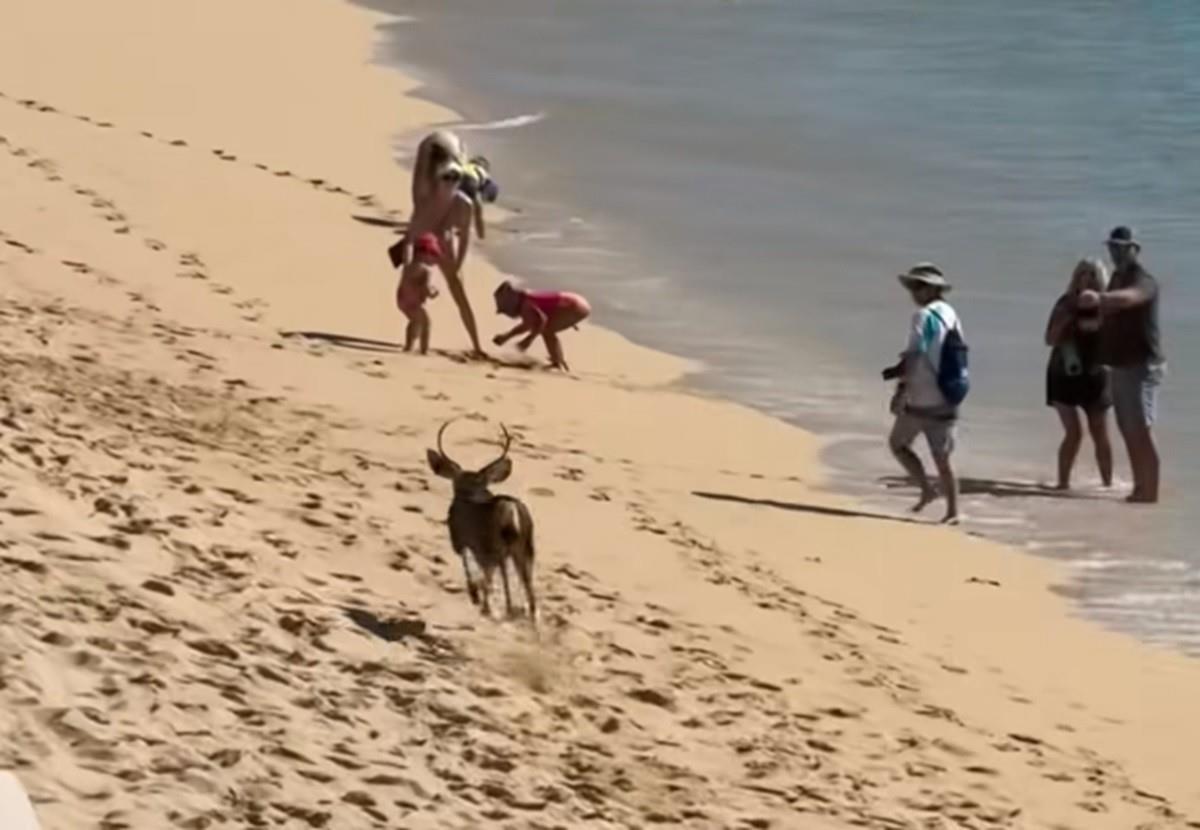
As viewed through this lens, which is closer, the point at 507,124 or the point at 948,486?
the point at 948,486

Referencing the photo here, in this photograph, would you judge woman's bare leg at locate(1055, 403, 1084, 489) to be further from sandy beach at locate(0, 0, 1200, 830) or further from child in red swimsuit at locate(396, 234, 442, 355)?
child in red swimsuit at locate(396, 234, 442, 355)

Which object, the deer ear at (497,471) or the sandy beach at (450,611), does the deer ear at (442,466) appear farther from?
the sandy beach at (450,611)

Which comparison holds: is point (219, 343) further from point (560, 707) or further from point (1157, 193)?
point (1157, 193)

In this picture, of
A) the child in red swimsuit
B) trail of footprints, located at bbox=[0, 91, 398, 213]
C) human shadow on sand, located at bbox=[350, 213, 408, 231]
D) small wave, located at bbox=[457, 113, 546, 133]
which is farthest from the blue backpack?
small wave, located at bbox=[457, 113, 546, 133]

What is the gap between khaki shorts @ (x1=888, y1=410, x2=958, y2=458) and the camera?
12.4 metres

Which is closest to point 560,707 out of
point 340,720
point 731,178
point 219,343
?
point 340,720

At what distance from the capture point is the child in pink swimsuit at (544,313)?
14516 millimetres

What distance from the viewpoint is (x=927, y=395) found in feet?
40.5

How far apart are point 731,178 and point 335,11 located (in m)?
12.4

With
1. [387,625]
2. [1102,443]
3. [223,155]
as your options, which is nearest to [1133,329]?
[1102,443]

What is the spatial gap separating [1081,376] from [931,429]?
1.34 m

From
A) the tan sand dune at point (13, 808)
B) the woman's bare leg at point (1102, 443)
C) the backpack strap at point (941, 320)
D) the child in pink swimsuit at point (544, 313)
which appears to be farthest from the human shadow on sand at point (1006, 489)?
the tan sand dune at point (13, 808)

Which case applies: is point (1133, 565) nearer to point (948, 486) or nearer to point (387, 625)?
point (948, 486)

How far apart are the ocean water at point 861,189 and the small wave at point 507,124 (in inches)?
1.8
